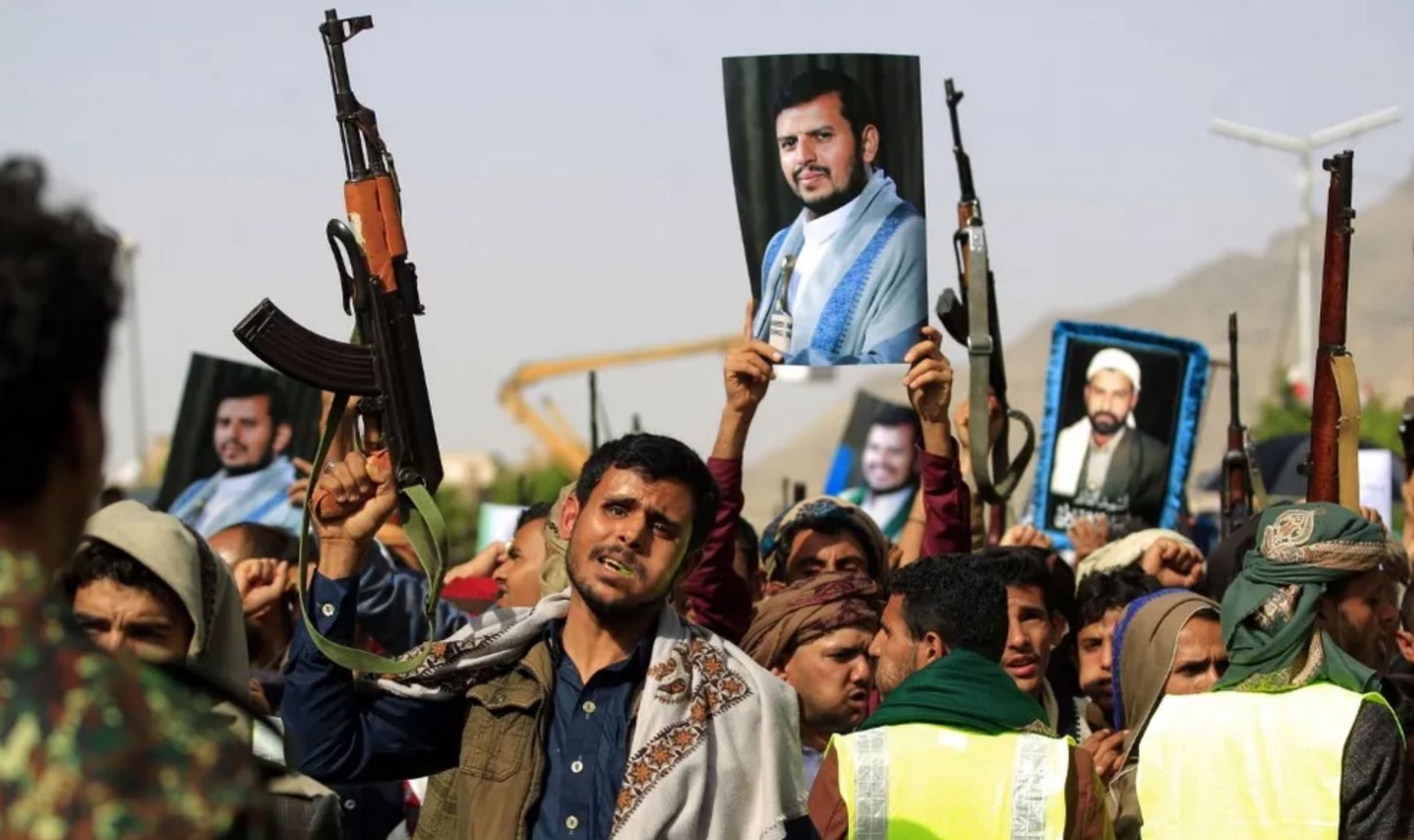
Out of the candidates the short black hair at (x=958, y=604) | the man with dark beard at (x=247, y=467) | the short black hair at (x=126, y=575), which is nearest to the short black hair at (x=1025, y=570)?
the short black hair at (x=958, y=604)

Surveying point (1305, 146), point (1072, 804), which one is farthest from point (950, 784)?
point (1305, 146)

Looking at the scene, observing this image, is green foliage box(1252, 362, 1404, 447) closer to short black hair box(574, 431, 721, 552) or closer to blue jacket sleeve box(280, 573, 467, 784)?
short black hair box(574, 431, 721, 552)

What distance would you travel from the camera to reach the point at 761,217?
20.2 ft

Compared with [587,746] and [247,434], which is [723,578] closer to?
[587,746]

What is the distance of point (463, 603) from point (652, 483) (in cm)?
329

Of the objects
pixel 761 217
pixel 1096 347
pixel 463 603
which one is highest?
pixel 761 217

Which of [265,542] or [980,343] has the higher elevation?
[980,343]

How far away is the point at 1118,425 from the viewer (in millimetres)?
8891

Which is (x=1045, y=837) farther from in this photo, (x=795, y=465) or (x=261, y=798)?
(x=795, y=465)

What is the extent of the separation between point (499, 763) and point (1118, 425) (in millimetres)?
5112

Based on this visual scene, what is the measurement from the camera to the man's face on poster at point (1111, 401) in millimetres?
8883

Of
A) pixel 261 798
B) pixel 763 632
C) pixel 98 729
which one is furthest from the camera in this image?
pixel 763 632

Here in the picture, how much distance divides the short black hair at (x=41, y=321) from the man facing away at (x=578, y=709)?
2.34 metres

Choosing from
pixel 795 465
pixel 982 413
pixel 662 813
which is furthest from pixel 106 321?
pixel 795 465
